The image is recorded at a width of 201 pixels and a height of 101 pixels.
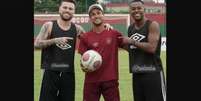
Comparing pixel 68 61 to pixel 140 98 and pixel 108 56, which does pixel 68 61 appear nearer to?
pixel 108 56

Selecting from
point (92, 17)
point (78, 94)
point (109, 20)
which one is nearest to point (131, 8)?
point (92, 17)

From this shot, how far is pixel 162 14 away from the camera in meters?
24.5

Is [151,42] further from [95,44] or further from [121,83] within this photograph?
[121,83]

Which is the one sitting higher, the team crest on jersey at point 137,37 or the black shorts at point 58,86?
the team crest on jersey at point 137,37

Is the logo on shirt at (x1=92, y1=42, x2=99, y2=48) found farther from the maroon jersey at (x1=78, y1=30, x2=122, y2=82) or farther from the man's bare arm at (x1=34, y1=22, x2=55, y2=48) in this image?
the man's bare arm at (x1=34, y1=22, x2=55, y2=48)

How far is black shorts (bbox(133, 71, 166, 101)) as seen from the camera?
20.6 feet

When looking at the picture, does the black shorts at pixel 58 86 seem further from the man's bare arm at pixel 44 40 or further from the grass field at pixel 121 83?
the grass field at pixel 121 83

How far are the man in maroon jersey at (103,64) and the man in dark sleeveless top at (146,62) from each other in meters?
0.26

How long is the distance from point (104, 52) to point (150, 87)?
0.76m

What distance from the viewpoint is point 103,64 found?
6258 millimetres

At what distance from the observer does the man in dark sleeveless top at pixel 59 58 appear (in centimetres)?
649

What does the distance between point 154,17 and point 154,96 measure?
18510mm

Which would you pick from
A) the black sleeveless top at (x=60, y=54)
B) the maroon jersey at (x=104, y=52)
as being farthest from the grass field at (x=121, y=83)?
the maroon jersey at (x=104, y=52)

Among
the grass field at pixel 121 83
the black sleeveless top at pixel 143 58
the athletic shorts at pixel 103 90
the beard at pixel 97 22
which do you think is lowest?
the grass field at pixel 121 83
